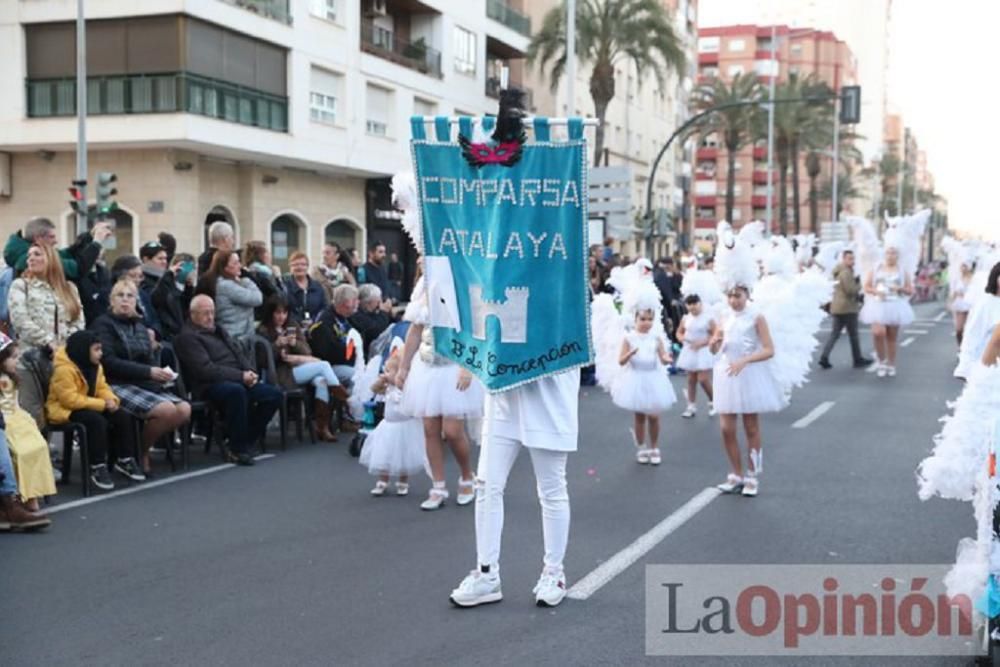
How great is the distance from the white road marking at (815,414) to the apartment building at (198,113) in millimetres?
16506

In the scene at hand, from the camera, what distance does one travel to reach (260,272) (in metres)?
12.0

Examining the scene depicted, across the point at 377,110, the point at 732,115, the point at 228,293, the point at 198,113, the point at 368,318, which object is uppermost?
the point at 732,115

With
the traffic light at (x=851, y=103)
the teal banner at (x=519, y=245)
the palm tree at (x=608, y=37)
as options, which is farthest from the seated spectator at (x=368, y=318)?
the palm tree at (x=608, y=37)

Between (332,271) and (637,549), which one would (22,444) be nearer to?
(637,549)

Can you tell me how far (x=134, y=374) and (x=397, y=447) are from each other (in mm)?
2478

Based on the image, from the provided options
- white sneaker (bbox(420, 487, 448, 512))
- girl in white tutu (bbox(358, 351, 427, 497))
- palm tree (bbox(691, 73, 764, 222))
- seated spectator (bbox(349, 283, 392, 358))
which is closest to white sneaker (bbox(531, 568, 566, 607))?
white sneaker (bbox(420, 487, 448, 512))

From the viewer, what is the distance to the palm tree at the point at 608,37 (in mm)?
39062

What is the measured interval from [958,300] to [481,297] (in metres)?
17.3

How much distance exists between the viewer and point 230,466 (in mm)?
10188

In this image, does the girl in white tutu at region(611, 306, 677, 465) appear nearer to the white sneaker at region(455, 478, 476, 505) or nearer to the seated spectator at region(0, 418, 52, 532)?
the white sneaker at region(455, 478, 476, 505)

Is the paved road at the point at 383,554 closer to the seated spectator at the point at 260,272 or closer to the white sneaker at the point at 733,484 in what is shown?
the white sneaker at the point at 733,484

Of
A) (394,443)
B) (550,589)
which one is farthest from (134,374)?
(550,589)

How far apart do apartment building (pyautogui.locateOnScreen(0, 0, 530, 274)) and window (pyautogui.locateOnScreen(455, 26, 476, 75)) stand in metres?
5.90

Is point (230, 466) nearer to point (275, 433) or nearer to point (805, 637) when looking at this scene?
point (275, 433)
